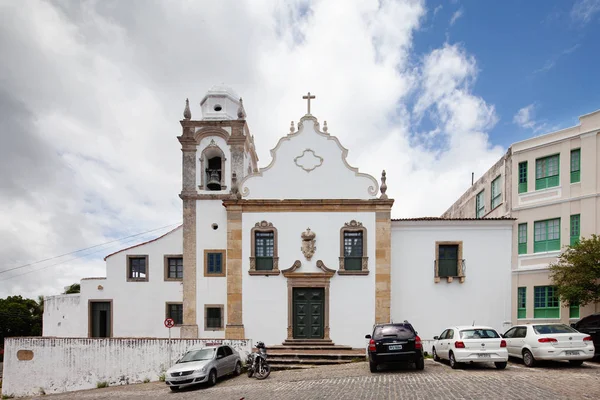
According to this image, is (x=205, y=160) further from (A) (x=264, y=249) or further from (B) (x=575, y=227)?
(B) (x=575, y=227)

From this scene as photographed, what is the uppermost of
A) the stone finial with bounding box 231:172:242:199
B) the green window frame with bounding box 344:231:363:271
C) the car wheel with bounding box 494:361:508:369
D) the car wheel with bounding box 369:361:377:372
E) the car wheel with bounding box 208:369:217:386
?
the stone finial with bounding box 231:172:242:199

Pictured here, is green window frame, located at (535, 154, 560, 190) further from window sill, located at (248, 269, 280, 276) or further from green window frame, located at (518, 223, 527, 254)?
window sill, located at (248, 269, 280, 276)

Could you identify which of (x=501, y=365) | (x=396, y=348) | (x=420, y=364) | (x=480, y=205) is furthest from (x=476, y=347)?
(x=480, y=205)

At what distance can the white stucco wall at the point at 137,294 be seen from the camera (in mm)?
20688

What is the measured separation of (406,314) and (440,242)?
3.66 m

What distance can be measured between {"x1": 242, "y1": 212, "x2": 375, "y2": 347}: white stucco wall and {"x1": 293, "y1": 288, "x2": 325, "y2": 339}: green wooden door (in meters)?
0.45

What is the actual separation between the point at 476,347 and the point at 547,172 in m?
10.3

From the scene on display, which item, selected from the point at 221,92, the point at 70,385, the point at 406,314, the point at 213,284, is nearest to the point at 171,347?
the point at 213,284

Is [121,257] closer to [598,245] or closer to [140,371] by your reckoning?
[140,371]

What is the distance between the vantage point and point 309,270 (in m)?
19.4

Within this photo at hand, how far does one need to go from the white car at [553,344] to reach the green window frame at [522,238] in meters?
6.47

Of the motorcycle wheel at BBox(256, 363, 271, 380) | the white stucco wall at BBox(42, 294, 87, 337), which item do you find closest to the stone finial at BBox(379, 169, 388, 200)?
the motorcycle wheel at BBox(256, 363, 271, 380)

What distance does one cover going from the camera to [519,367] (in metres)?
13.5

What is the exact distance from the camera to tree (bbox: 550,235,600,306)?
1623 centimetres
